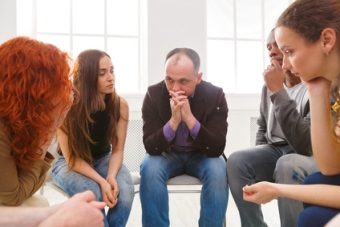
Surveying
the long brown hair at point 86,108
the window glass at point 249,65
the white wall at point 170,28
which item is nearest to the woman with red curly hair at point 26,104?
the long brown hair at point 86,108

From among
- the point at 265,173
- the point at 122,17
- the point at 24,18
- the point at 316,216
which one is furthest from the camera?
the point at 122,17

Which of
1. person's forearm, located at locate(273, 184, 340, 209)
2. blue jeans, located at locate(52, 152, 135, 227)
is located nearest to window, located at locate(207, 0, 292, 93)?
blue jeans, located at locate(52, 152, 135, 227)

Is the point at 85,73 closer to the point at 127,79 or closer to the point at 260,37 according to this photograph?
the point at 127,79

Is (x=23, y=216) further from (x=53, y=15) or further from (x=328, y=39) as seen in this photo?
(x=53, y=15)

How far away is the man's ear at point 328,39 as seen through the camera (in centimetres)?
88

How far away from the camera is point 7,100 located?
83cm

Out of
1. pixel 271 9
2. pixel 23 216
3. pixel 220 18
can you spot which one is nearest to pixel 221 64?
pixel 220 18

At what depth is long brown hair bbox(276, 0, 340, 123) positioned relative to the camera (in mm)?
892

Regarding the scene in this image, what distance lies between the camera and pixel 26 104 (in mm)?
868

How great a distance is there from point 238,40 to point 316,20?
8.86 ft

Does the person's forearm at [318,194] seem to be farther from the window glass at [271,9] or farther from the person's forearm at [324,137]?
the window glass at [271,9]

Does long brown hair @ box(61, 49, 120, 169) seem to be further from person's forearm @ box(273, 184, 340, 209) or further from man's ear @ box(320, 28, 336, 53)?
man's ear @ box(320, 28, 336, 53)

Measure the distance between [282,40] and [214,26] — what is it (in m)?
2.56

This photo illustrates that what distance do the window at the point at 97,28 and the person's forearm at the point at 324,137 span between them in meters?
2.57
